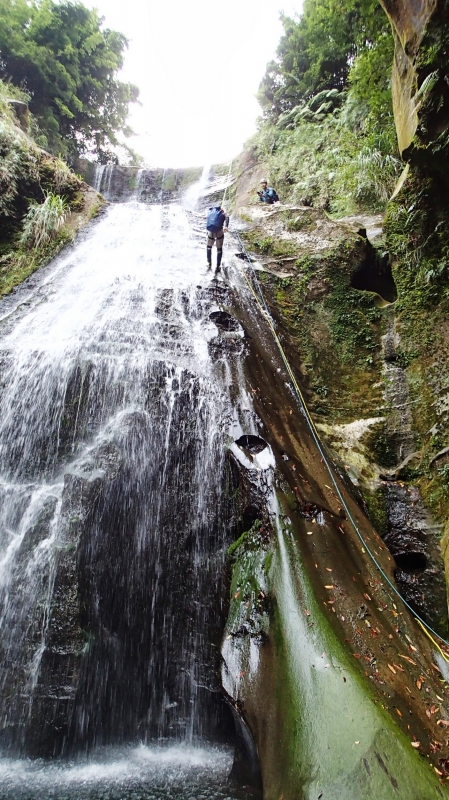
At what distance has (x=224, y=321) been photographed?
732 centimetres

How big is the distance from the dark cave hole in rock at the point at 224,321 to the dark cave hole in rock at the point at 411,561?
4.10 metres

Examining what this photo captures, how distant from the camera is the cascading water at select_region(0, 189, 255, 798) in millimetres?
4355

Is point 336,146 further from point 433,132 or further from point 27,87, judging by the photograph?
point 27,87

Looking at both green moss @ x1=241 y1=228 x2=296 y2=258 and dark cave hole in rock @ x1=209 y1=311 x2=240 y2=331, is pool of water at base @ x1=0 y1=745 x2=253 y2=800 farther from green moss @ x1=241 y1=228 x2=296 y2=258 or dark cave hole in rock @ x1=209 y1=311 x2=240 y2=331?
green moss @ x1=241 y1=228 x2=296 y2=258

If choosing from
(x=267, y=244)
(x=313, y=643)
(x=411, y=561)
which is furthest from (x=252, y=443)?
(x=267, y=244)

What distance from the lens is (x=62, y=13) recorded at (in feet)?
51.5

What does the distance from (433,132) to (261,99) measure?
577 inches

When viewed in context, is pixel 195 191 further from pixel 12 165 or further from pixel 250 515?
pixel 250 515

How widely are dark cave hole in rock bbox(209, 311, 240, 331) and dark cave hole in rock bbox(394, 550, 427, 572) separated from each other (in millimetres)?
4100

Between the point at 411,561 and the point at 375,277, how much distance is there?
5597mm

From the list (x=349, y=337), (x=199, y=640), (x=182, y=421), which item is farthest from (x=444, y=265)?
(x=199, y=640)

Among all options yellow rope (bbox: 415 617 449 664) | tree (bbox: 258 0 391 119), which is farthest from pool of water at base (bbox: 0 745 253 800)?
tree (bbox: 258 0 391 119)

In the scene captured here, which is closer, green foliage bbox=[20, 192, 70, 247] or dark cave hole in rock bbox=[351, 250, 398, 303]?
dark cave hole in rock bbox=[351, 250, 398, 303]

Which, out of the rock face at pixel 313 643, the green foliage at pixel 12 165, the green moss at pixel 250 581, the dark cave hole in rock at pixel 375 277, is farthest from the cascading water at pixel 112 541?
the green foliage at pixel 12 165
